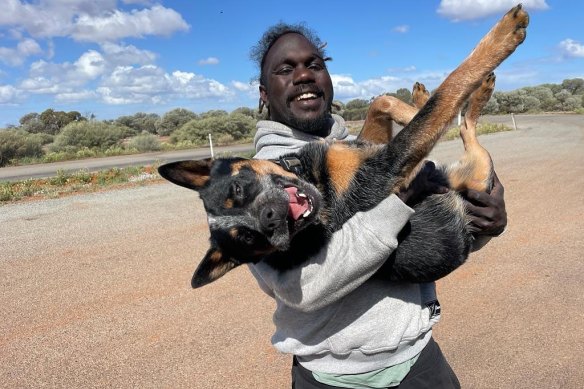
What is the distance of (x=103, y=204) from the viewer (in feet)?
42.4

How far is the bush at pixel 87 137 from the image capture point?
3981cm

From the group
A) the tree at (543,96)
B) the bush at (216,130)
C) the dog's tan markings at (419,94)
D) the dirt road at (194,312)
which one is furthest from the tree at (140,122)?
the dog's tan markings at (419,94)

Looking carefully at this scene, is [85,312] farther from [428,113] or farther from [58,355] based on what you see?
[428,113]

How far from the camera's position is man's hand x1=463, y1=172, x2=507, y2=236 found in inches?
95.4

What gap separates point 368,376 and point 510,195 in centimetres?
1031

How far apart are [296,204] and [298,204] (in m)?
0.02

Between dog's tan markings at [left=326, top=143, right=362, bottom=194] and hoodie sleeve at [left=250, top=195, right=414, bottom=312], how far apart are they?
1.94 feet

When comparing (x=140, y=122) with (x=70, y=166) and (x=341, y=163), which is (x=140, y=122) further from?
(x=341, y=163)

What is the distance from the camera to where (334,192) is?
2.68 meters

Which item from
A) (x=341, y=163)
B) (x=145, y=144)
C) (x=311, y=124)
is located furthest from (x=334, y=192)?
(x=145, y=144)

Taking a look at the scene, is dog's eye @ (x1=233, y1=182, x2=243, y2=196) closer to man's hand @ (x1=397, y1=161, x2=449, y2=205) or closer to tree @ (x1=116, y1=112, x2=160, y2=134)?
man's hand @ (x1=397, y1=161, x2=449, y2=205)

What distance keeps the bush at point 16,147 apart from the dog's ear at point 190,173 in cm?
3333

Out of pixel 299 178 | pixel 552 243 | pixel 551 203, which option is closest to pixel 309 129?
pixel 299 178

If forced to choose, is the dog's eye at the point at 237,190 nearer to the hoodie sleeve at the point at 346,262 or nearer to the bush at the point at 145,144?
the hoodie sleeve at the point at 346,262
